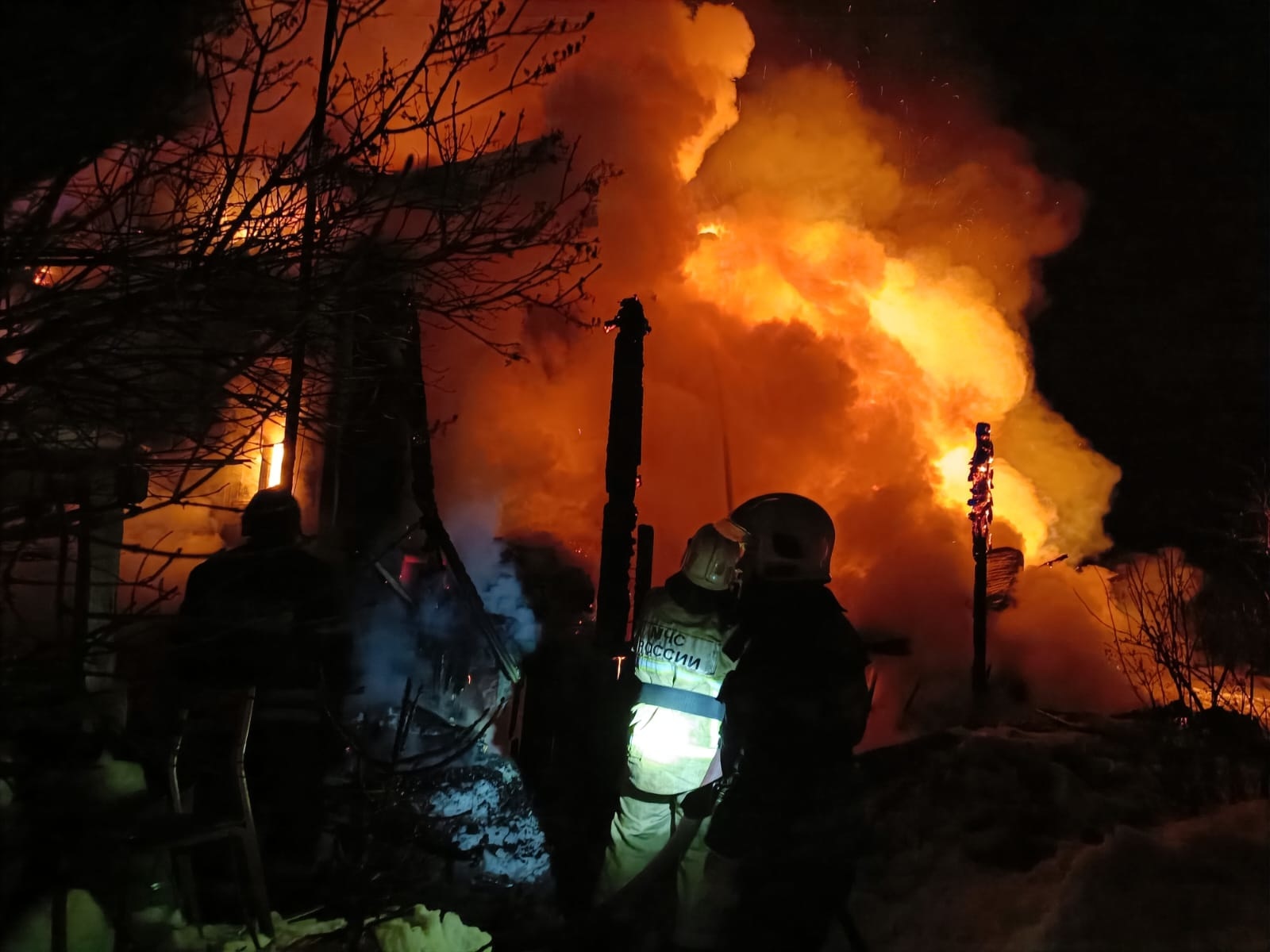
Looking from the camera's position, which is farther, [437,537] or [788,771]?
[437,537]

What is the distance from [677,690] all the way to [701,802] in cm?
60

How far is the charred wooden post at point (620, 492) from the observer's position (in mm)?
7824

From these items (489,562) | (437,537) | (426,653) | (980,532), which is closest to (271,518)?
(426,653)

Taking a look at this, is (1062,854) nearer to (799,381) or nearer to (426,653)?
(426,653)

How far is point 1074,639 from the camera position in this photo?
1783 centimetres

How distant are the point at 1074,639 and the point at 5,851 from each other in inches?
758

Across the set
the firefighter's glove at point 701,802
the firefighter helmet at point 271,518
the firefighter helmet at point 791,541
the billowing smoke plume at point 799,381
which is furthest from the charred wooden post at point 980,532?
the firefighter helmet at point 271,518

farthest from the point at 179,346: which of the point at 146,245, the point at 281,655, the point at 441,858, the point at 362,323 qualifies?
the point at 441,858

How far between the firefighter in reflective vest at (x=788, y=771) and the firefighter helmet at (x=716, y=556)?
0.64 m

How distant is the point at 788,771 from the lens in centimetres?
297

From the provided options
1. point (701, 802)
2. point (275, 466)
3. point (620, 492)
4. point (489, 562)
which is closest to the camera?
point (701, 802)

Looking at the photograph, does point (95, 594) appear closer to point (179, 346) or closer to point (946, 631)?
point (179, 346)

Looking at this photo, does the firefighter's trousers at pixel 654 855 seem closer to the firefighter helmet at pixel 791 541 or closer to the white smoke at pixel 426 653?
the firefighter helmet at pixel 791 541

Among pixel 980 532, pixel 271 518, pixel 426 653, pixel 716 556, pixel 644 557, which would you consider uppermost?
pixel 980 532
